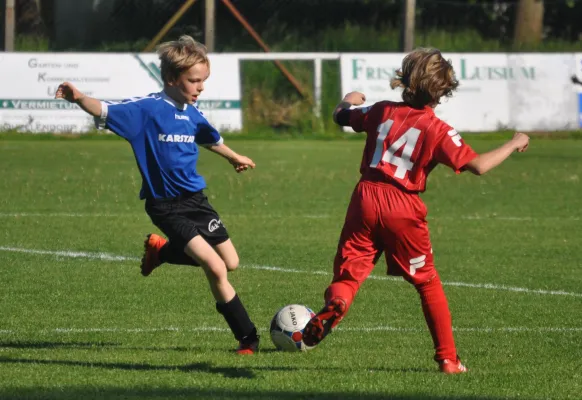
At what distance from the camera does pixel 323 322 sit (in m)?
5.62

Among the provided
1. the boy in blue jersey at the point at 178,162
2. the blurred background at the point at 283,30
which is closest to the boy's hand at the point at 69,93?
the boy in blue jersey at the point at 178,162

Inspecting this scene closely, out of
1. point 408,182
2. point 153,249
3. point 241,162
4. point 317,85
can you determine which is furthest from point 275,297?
point 317,85

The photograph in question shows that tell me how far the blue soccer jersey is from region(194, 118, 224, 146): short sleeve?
0.55ft

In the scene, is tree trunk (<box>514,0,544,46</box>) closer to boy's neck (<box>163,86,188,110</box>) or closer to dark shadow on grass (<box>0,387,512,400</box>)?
boy's neck (<box>163,86,188,110</box>)

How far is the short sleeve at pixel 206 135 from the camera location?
6.66m

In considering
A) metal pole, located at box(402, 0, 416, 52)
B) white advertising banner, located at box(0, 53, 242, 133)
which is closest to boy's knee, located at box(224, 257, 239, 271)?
white advertising banner, located at box(0, 53, 242, 133)

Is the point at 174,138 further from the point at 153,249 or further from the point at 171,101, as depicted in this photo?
the point at 153,249

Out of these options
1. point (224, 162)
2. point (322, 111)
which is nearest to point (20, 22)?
point (322, 111)

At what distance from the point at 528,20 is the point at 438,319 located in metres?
26.8

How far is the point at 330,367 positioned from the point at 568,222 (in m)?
7.03

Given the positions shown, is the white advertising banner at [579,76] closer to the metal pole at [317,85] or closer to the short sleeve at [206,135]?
the metal pole at [317,85]

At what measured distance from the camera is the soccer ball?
652 cm

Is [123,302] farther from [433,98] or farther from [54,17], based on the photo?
[54,17]

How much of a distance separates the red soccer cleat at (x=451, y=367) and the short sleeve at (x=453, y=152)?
0.92 meters
